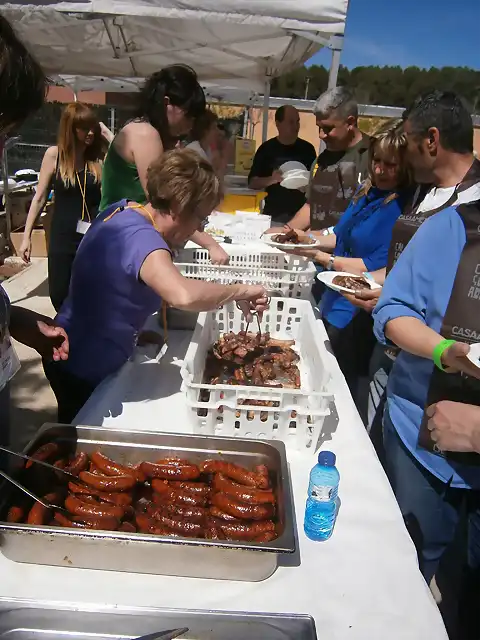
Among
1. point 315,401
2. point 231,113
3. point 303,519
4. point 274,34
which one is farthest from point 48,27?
point 231,113

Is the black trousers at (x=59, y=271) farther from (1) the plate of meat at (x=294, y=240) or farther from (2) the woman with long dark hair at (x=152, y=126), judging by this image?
(1) the plate of meat at (x=294, y=240)

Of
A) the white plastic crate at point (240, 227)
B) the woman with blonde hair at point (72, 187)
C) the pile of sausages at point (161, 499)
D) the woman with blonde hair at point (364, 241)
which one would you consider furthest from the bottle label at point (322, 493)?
the woman with blonde hair at point (72, 187)

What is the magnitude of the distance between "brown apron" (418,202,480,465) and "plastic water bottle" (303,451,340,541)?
49 cm

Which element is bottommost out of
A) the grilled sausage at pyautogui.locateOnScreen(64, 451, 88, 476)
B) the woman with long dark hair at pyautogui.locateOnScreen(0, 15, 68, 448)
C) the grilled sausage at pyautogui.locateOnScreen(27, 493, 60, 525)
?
the grilled sausage at pyautogui.locateOnScreen(64, 451, 88, 476)

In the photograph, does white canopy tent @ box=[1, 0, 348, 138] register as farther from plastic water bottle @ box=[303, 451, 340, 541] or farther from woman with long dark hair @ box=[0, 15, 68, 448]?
→ plastic water bottle @ box=[303, 451, 340, 541]

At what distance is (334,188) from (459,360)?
2.92 m

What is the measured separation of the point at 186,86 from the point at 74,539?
2414mm

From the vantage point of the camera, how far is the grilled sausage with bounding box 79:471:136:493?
1.35m

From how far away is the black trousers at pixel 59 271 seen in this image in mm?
4227

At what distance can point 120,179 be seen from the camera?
2.87 m

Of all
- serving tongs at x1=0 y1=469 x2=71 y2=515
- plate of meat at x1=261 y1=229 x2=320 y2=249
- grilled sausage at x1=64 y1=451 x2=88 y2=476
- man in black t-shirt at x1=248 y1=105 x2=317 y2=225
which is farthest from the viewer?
man in black t-shirt at x1=248 y1=105 x2=317 y2=225

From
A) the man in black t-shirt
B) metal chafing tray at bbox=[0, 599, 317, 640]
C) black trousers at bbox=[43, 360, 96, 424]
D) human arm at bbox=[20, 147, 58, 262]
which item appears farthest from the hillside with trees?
metal chafing tray at bbox=[0, 599, 317, 640]

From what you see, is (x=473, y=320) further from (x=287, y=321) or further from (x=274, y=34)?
(x=274, y=34)

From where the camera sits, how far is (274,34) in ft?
17.8
